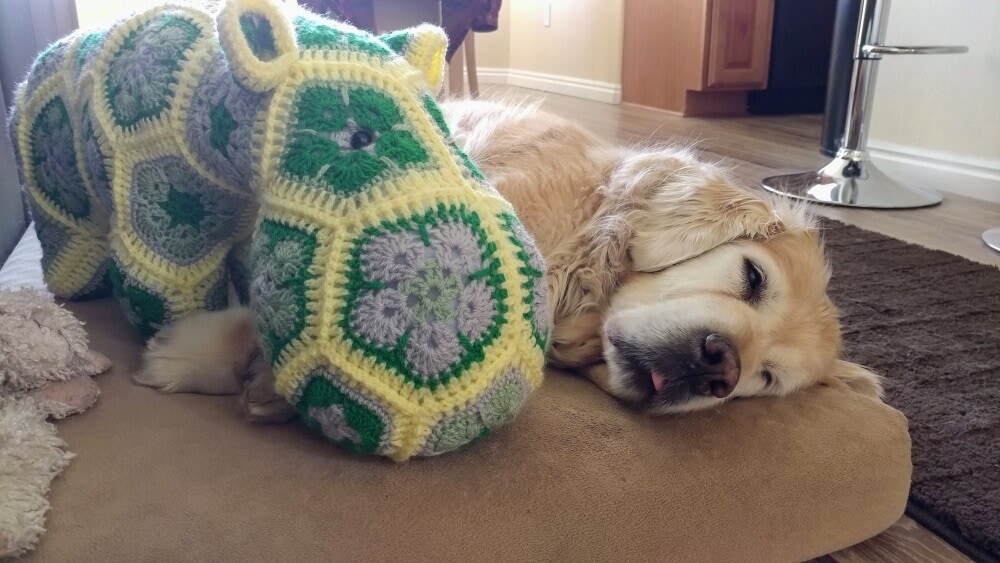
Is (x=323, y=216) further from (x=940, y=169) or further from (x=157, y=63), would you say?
(x=940, y=169)

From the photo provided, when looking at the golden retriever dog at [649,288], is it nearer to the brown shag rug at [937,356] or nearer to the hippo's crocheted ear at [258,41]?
the brown shag rug at [937,356]

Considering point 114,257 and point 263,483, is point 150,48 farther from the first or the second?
point 263,483

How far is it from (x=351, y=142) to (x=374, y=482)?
0.35m

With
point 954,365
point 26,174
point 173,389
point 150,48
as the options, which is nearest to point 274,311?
point 173,389

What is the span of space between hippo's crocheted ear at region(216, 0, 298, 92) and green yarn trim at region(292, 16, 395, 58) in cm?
3

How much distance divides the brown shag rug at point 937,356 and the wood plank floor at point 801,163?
7cm

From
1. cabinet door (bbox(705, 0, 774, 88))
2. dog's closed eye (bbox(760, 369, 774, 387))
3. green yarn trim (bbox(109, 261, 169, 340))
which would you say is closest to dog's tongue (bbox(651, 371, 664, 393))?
dog's closed eye (bbox(760, 369, 774, 387))

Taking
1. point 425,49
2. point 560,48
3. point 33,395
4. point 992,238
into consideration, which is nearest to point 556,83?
point 560,48

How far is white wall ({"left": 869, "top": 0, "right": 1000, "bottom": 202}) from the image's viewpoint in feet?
9.12

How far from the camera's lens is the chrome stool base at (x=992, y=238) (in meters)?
2.21

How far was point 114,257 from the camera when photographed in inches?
38.5

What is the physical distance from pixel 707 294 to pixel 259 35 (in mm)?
655

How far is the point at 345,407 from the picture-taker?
2.45 ft

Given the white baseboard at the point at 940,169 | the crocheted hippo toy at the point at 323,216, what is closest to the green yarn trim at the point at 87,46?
the crocheted hippo toy at the point at 323,216
